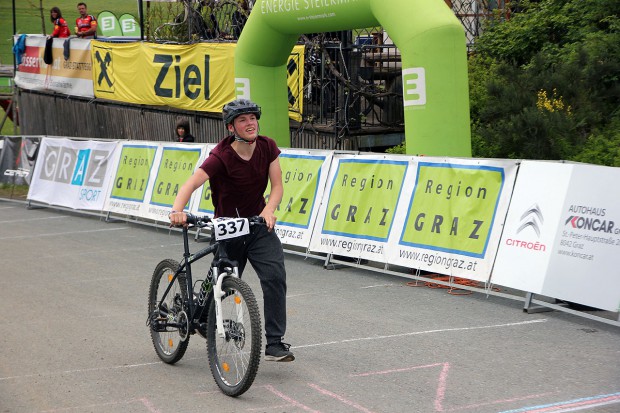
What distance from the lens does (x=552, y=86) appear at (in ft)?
50.8

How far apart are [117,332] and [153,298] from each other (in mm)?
1229

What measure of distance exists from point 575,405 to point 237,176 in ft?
9.29

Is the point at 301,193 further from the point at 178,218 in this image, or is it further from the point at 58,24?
the point at 58,24

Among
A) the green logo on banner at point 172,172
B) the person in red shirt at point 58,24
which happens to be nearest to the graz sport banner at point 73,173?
the green logo on banner at point 172,172

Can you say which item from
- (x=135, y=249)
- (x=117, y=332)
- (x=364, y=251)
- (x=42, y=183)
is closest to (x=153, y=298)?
(x=117, y=332)

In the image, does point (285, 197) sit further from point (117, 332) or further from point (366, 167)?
point (117, 332)

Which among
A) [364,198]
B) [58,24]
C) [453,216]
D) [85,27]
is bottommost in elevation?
[453,216]

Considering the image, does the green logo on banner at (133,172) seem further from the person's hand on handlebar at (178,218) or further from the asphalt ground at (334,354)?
the person's hand on handlebar at (178,218)

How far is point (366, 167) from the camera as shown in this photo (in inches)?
485

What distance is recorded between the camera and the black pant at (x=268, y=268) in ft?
23.5

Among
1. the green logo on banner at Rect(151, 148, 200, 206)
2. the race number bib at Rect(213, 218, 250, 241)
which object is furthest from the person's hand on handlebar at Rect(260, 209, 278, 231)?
the green logo on banner at Rect(151, 148, 200, 206)

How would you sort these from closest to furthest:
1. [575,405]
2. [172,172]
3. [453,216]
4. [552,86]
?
[575,405]
[453,216]
[552,86]
[172,172]

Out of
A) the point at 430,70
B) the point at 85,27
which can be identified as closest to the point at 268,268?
the point at 430,70

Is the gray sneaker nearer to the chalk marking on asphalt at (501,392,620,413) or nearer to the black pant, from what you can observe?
the black pant
